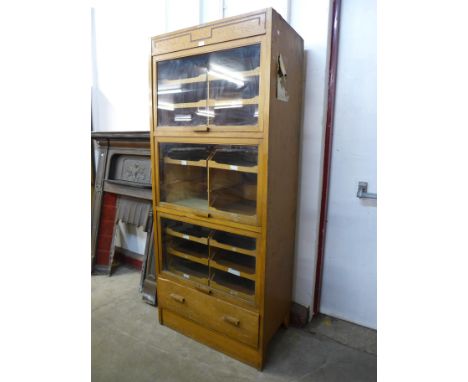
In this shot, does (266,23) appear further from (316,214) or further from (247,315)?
(247,315)

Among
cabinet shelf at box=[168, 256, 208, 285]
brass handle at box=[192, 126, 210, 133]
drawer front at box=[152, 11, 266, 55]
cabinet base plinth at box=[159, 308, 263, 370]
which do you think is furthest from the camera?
cabinet shelf at box=[168, 256, 208, 285]

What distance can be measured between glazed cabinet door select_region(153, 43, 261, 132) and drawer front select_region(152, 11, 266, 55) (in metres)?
0.06

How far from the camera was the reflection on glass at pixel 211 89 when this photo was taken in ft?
5.33

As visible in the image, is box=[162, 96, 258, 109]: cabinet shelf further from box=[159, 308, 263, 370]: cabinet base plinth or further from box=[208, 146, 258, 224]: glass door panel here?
box=[159, 308, 263, 370]: cabinet base plinth

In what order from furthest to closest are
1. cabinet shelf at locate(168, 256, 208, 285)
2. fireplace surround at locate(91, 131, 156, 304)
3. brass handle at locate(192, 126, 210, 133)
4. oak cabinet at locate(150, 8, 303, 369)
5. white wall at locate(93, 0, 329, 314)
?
fireplace surround at locate(91, 131, 156, 304) → cabinet shelf at locate(168, 256, 208, 285) → white wall at locate(93, 0, 329, 314) → brass handle at locate(192, 126, 210, 133) → oak cabinet at locate(150, 8, 303, 369)

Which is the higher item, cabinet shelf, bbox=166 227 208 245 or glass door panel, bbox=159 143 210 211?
glass door panel, bbox=159 143 210 211

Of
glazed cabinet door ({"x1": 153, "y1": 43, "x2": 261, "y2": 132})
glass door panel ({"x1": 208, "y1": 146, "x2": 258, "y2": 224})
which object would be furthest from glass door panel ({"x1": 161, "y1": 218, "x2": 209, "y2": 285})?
glazed cabinet door ({"x1": 153, "y1": 43, "x2": 261, "y2": 132})

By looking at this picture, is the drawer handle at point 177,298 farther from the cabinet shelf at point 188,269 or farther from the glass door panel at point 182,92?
the glass door panel at point 182,92

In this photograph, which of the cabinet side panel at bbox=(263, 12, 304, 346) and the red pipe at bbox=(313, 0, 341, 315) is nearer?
the cabinet side panel at bbox=(263, 12, 304, 346)

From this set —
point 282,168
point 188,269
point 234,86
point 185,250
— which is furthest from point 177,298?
point 234,86

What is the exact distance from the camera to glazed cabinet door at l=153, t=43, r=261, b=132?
1.61 meters
